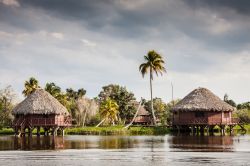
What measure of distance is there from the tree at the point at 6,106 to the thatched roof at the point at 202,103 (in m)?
28.2

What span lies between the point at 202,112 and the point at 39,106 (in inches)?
828

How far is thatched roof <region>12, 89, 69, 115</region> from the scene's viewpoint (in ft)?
189

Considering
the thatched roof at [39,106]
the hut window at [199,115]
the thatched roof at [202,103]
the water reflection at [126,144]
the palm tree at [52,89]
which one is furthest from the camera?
the palm tree at [52,89]

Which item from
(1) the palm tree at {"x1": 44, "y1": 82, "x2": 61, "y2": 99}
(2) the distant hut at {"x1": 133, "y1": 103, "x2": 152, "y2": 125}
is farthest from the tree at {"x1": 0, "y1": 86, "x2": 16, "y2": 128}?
(2) the distant hut at {"x1": 133, "y1": 103, "x2": 152, "y2": 125}

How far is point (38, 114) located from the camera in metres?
58.6

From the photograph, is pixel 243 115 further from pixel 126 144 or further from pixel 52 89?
pixel 126 144

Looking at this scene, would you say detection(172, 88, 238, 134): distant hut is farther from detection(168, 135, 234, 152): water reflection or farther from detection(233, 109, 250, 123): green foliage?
detection(168, 135, 234, 152): water reflection

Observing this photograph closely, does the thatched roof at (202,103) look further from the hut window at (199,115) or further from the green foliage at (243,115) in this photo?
the green foliage at (243,115)

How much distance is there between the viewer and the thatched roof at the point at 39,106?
57.8 meters

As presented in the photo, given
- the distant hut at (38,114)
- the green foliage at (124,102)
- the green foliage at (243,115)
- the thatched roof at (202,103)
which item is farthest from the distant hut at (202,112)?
the green foliage at (124,102)

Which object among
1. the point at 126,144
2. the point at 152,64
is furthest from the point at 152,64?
the point at 126,144

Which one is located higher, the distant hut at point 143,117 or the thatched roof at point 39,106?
the thatched roof at point 39,106

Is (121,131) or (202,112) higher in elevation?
(202,112)

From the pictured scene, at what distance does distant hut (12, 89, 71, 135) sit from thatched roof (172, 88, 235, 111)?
15708mm
